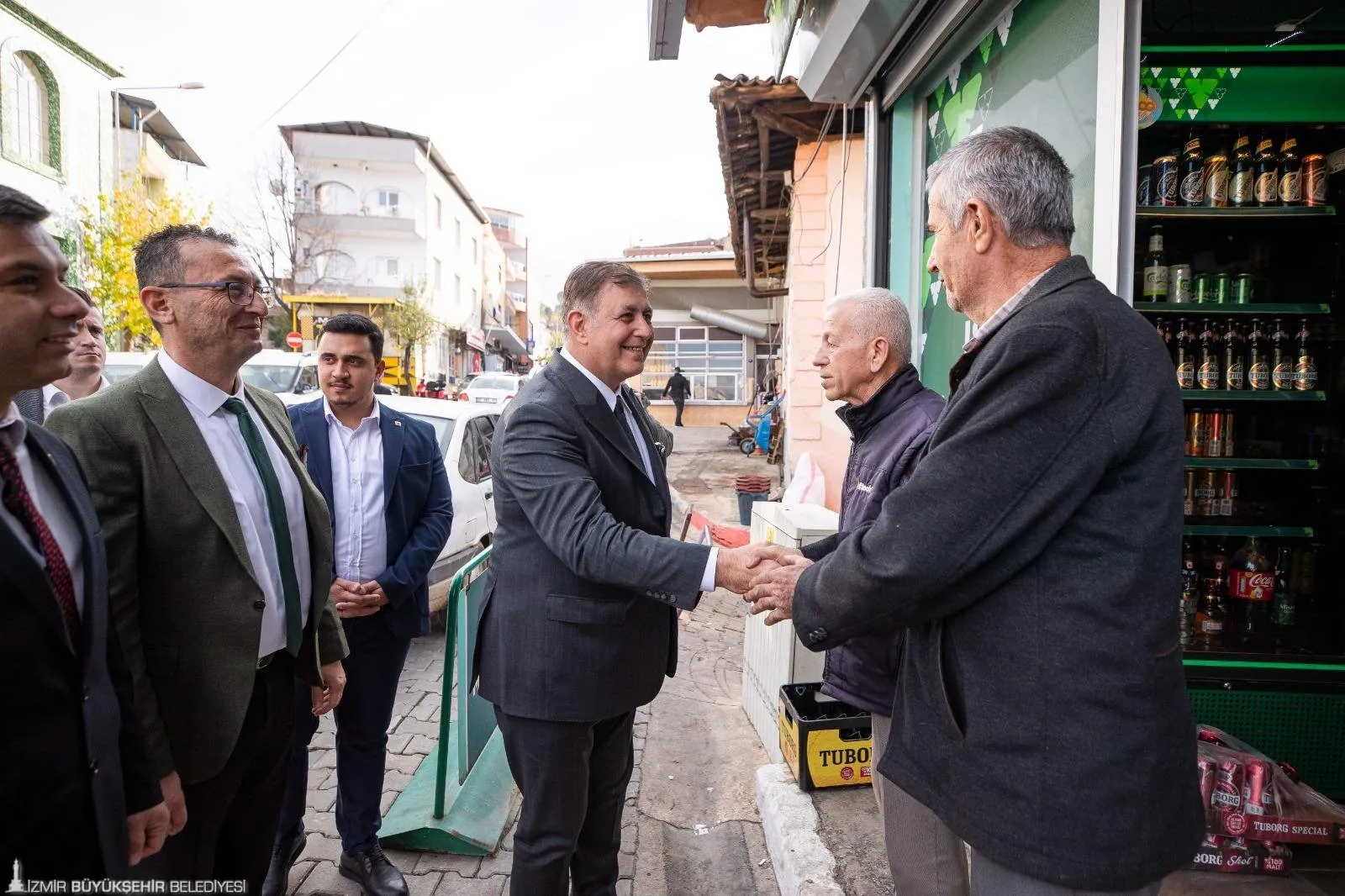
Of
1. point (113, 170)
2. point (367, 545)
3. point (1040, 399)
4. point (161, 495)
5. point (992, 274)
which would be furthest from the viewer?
point (113, 170)

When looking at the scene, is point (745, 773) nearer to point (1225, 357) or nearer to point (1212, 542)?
point (1212, 542)

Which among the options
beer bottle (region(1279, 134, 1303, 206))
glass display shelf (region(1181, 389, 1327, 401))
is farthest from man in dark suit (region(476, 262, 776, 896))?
beer bottle (region(1279, 134, 1303, 206))

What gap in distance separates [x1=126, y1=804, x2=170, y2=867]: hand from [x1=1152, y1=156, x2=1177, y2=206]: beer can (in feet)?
14.6

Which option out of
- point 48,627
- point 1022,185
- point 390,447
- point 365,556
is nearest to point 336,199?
point 390,447

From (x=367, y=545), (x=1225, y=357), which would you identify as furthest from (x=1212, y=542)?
(x=367, y=545)

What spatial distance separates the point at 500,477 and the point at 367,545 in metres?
1.16

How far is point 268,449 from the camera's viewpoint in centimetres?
231

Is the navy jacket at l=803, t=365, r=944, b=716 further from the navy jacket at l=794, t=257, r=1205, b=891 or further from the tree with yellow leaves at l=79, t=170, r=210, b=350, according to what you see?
the tree with yellow leaves at l=79, t=170, r=210, b=350

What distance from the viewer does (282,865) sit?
296cm

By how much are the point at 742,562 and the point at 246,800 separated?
159cm

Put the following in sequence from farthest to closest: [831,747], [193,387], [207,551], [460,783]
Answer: [460,783], [831,747], [193,387], [207,551]

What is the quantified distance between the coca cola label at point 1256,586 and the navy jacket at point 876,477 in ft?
8.55

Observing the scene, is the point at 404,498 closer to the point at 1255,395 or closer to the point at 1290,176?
the point at 1255,395

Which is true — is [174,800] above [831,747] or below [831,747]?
above
